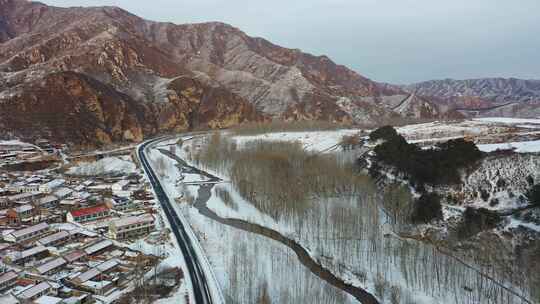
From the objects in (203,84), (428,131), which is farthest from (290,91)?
(428,131)

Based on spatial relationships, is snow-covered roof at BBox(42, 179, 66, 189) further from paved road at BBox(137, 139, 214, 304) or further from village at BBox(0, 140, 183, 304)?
paved road at BBox(137, 139, 214, 304)

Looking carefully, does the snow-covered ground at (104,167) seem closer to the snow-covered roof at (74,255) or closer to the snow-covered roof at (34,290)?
the snow-covered roof at (74,255)

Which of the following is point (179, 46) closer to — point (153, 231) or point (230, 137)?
point (230, 137)

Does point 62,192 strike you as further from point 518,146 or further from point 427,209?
point 518,146

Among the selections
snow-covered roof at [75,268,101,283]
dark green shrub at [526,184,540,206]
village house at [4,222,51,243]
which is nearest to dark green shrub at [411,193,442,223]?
dark green shrub at [526,184,540,206]

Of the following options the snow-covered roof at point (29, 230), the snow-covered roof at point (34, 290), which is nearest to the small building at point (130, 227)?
the snow-covered roof at point (29, 230)
